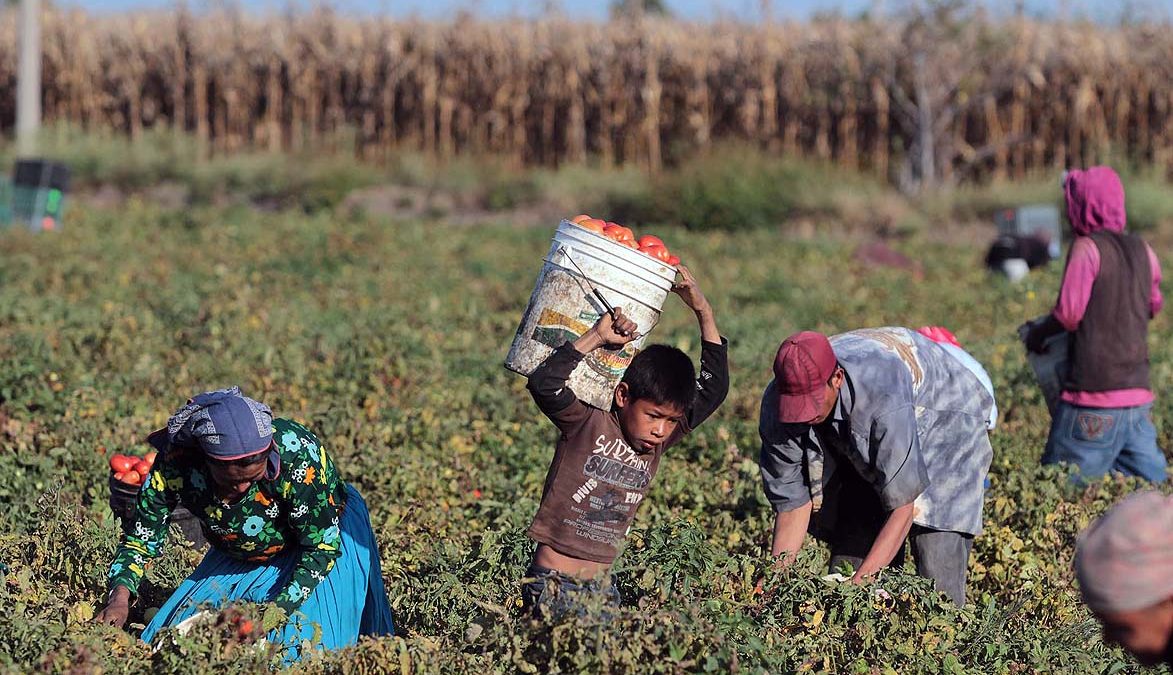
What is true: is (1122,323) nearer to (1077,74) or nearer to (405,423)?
(405,423)

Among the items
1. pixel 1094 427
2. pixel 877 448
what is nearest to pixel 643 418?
pixel 877 448

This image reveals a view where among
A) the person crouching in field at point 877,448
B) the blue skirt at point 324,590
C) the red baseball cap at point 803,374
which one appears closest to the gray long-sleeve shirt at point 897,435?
the person crouching in field at point 877,448

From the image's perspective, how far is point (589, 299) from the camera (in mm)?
4172

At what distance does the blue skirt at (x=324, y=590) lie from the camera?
439 cm

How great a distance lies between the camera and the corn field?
2072 cm

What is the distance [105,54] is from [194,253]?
1356 centimetres

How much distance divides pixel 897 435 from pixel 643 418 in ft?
2.54

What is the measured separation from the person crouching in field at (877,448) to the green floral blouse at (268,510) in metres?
1.37

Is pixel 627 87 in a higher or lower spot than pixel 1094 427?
lower

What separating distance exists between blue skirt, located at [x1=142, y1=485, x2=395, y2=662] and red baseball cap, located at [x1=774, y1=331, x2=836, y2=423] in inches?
56.4

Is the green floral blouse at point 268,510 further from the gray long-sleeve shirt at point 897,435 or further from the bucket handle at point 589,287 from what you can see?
the gray long-sleeve shirt at point 897,435

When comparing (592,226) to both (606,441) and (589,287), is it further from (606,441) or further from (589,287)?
(606,441)

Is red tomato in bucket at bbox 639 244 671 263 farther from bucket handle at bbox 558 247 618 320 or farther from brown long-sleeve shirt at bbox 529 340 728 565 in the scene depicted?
brown long-sleeve shirt at bbox 529 340 728 565

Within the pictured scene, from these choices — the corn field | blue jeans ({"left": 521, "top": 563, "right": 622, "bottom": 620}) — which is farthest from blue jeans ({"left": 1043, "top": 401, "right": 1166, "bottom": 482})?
the corn field
